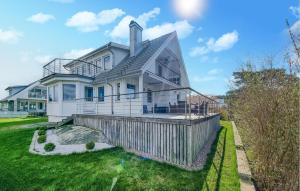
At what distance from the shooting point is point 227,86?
1088 centimetres

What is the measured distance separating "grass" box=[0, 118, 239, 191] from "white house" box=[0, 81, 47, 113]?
38.6 metres

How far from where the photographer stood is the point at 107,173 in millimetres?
6410

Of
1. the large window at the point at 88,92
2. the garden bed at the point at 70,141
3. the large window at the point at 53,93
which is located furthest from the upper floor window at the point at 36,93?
the garden bed at the point at 70,141

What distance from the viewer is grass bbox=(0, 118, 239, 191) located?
5.68 m

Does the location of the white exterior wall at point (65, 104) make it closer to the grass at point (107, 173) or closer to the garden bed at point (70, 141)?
the garden bed at point (70, 141)

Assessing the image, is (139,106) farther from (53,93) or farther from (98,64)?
(53,93)

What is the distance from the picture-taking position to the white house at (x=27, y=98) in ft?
137

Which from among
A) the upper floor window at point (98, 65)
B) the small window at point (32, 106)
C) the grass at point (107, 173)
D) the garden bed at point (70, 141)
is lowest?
the grass at point (107, 173)

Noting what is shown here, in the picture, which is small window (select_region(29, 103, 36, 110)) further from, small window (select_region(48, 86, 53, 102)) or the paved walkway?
Result: the paved walkway

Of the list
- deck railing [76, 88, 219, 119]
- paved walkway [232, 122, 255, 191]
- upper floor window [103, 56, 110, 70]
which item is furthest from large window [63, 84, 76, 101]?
paved walkway [232, 122, 255, 191]

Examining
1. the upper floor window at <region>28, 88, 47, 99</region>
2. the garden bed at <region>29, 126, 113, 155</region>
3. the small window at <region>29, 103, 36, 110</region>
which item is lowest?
the garden bed at <region>29, 126, 113, 155</region>

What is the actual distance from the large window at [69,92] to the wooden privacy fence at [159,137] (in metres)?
7.00

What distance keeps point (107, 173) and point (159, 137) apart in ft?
7.79

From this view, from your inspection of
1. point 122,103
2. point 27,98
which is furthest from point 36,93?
point 122,103
